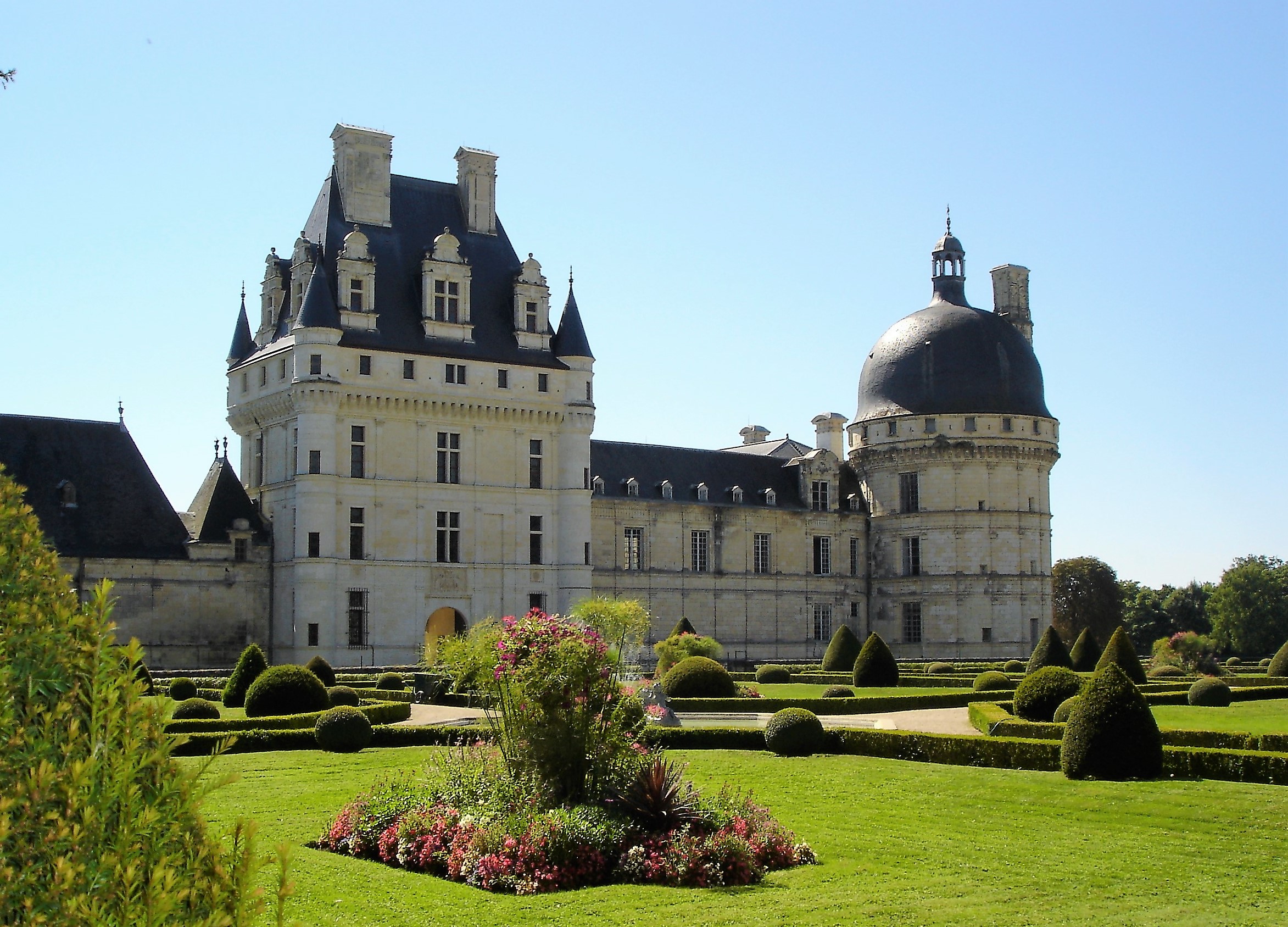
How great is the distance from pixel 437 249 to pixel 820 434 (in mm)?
24816

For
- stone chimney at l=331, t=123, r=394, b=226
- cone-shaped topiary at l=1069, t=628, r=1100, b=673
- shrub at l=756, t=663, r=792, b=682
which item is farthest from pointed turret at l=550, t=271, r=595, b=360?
cone-shaped topiary at l=1069, t=628, r=1100, b=673

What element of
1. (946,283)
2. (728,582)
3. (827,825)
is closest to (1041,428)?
(946,283)

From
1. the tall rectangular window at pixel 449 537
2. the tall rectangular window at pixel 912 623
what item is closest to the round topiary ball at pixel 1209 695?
the tall rectangular window at pixel 449 537

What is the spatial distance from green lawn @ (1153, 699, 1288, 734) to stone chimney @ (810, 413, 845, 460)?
3164 centimetres

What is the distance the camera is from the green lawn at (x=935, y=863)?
34.5ft

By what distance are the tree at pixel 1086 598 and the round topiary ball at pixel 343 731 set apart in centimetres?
6598

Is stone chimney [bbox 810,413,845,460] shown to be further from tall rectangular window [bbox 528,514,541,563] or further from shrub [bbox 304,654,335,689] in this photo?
shrub [bbox 304,654,335,689]

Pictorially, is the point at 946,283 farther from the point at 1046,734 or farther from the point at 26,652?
the point at 26,652

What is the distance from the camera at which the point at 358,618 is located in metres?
43.2

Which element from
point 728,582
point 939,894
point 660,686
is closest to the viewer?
point 939,894

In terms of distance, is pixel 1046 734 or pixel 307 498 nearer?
pixel 1046 734

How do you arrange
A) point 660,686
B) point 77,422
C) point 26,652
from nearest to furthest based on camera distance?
point 26,652 < point 660,686 < point 77,422

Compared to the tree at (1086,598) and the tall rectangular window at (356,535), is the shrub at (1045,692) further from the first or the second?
the tree at (1086,598)

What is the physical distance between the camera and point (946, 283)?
61.9 m
